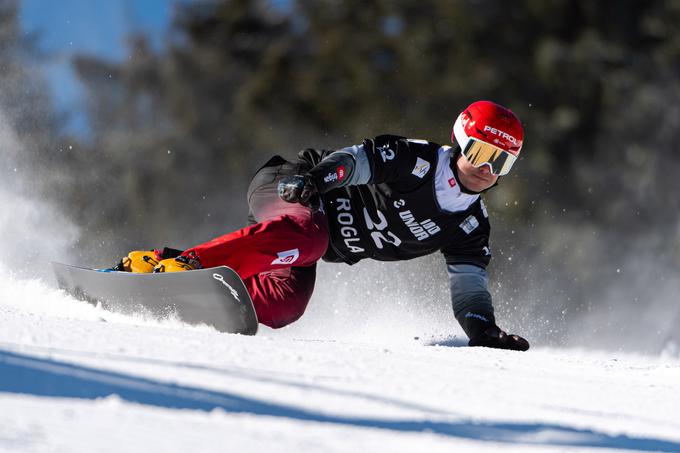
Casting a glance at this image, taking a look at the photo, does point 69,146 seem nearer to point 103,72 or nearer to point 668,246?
point 103,72

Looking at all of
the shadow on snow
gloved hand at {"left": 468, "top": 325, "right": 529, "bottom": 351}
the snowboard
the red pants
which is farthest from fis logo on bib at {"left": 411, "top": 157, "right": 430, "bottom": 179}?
the shadow on snow

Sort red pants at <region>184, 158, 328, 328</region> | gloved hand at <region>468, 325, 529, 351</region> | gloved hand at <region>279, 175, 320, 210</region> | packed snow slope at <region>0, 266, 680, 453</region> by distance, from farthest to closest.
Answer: gloved hand at <region>468, 325, 529, 351</region>
red pants at <region>184, 158, 328, 328</region>
gloved hand at <region>279, 175, 320, 210</region>
packed snow slope at <region>0, 266, 680, 453</region>

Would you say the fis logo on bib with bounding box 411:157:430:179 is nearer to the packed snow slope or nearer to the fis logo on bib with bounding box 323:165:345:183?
the fis logo on bib with bounding box 323:165:345:183

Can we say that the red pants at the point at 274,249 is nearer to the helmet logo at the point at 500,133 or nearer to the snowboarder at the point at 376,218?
the snowboarder at the point at 376,218

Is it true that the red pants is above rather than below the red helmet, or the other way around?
below

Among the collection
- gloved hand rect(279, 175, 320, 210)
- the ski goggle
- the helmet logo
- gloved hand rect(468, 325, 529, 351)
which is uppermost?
the helmet logo

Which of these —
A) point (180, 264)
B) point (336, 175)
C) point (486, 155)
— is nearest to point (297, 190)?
point (336, 175)

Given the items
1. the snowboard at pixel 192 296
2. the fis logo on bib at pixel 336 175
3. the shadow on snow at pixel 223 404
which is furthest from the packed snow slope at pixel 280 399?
the fis logo on bib at pixel 336 175

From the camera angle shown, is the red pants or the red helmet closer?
the red pants

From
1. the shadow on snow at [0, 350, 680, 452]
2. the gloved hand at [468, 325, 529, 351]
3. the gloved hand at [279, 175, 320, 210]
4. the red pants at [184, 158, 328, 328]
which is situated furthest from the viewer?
the gloved hand at [468, 325, 529, 351]

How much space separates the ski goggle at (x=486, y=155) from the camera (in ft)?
10.3

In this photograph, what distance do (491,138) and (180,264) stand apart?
1.16 metres

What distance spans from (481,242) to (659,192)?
1462 cm

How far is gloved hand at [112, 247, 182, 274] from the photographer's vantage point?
2.97 metres
